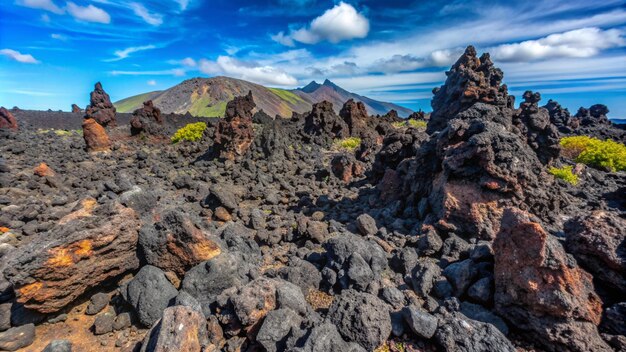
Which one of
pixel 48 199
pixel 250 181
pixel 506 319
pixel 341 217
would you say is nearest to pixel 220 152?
pixel 250 181

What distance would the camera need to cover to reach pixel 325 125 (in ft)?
72.3

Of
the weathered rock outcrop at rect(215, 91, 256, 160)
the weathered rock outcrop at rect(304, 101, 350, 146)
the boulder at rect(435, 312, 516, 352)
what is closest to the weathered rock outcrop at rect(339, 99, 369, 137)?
the weathered rock outcrop at rect(304, 101, 350, 146)

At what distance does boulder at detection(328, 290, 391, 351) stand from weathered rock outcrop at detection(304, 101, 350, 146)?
17.6 metres

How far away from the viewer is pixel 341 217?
8.44m

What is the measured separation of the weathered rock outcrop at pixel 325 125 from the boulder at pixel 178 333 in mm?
17949

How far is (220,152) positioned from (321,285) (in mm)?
11764

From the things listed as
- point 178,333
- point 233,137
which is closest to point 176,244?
point 178,333

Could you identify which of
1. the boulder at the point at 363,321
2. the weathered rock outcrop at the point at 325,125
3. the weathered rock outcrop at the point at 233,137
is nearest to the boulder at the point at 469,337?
the boulder at the point at 363,321

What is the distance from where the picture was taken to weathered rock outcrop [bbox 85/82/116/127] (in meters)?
24.6

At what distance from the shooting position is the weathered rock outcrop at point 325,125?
859 inches

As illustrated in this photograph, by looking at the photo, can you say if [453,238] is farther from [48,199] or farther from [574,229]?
[48,199]

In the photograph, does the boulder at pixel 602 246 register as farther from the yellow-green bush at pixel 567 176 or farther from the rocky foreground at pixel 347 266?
the yellow-green bush at pixel 567 176

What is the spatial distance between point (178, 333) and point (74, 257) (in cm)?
239

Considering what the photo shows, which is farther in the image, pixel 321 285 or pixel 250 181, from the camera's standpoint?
pixel 250 181
